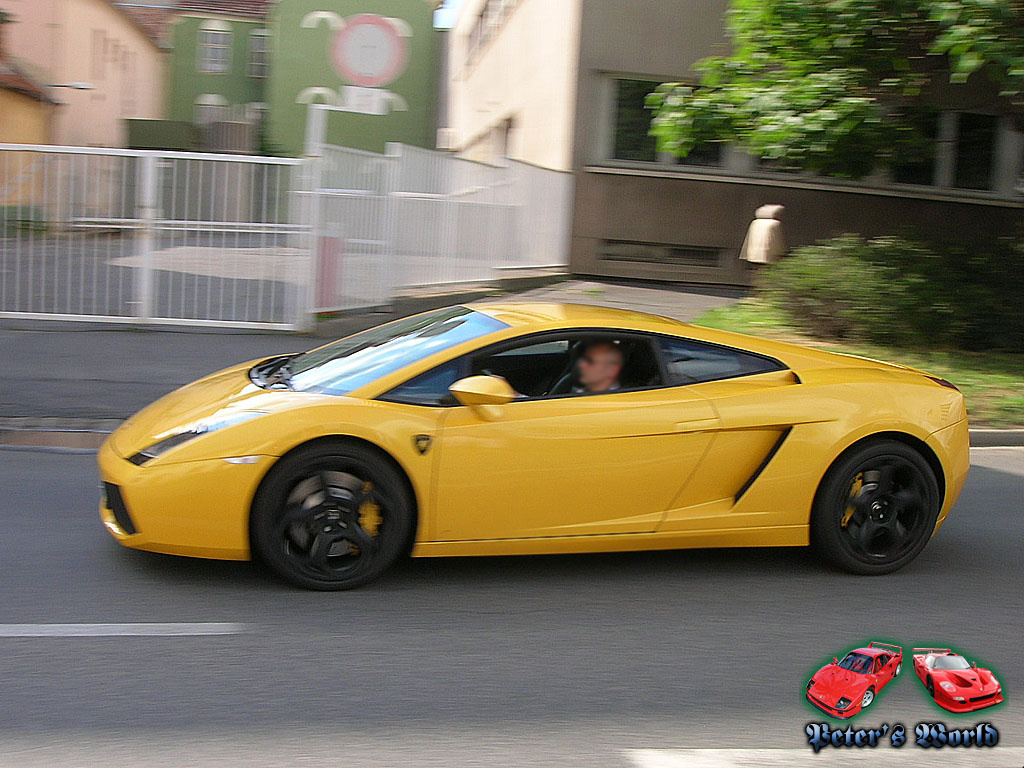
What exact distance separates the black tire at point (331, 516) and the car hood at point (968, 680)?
86.5 inches

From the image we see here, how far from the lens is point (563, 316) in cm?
525

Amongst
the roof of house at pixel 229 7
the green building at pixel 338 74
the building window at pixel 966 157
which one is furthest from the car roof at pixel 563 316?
the roof of house at pixel 229 7

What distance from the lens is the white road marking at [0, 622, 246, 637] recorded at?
4223mm

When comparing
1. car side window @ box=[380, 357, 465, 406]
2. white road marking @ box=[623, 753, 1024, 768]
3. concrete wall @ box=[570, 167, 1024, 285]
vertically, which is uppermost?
concrete wall @ box=[570, 167, 1024, 285]

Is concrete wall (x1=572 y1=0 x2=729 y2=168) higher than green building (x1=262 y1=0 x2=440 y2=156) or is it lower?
lower

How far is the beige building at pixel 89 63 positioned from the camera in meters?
30.3

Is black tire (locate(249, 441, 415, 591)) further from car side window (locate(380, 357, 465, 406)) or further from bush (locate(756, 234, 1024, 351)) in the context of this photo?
bush (locate(756, 234, 1024, 351))

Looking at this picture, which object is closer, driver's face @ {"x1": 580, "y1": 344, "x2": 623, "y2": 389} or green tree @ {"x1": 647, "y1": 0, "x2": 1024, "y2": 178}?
driver's face @ {"x1": 580, "y1": 344, "x2": 623, "y2": 389}

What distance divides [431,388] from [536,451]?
1.77 feet

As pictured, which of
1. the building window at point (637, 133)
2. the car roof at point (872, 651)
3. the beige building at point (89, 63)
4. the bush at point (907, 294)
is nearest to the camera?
the car roof at point (872, 651)

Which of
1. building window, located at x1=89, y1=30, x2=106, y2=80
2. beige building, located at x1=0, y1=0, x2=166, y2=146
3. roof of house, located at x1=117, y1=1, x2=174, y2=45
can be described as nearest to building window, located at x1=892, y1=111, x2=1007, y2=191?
beige building, located at x1=0, y1=0, x2=166, y2=146

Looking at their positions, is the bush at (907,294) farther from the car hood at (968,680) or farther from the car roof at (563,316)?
the car hood at (968,680)

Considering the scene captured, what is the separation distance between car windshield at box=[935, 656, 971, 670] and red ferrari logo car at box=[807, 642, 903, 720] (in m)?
0.14

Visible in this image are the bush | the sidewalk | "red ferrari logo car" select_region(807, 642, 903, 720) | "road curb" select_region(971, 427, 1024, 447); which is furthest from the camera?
the bush
